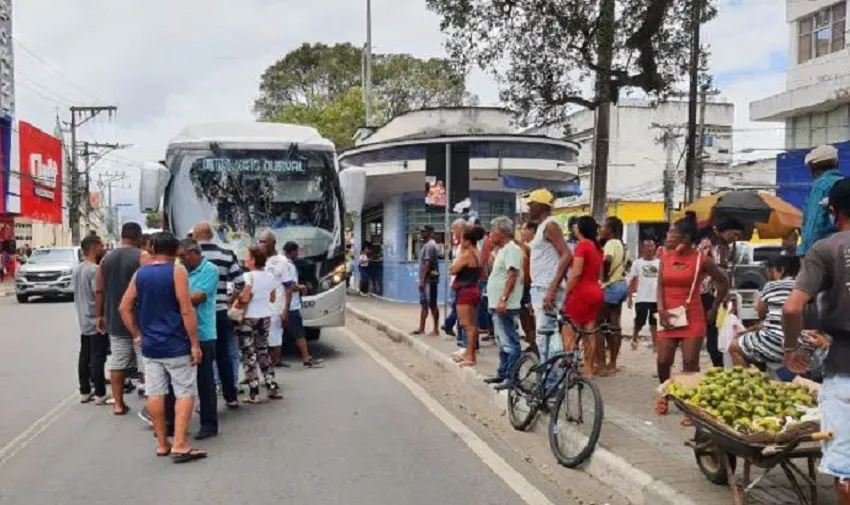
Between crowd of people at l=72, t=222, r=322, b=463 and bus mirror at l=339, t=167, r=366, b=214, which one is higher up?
bus mirror at l=339, t=167, r=366, b=214

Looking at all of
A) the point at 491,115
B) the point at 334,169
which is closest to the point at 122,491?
the point at 334,169

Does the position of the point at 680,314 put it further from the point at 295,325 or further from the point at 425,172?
the point at 425,172

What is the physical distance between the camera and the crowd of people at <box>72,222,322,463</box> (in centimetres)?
635

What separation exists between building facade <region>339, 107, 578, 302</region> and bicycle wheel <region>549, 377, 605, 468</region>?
11022 millimetres

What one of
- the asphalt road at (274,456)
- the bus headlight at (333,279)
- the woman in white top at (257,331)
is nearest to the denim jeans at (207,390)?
the asphalt road at (274,456)

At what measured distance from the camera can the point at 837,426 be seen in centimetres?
391

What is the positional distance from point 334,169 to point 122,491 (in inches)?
285

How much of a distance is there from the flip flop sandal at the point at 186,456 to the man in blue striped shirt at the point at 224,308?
63.0 inches

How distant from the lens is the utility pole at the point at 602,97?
486 inches

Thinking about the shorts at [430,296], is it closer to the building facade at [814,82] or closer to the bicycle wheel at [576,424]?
the bicycle wheel at [576,424]

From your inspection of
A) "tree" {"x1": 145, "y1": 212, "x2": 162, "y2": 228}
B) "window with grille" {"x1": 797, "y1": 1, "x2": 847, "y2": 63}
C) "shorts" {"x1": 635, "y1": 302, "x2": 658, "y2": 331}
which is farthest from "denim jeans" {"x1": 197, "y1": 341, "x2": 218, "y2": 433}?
"window with grille" {"x1": 797, "y1": 1, "x2": 847, "y2": 63}

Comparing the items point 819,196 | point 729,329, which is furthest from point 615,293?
point 819,196

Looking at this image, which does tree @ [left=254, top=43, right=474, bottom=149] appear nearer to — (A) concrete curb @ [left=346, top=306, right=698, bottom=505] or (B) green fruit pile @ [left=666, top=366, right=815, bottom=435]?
(A) concrete curb @ [left=346, top=306, right=698, bottom=505]

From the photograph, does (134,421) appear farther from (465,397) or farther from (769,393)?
(769,393)
